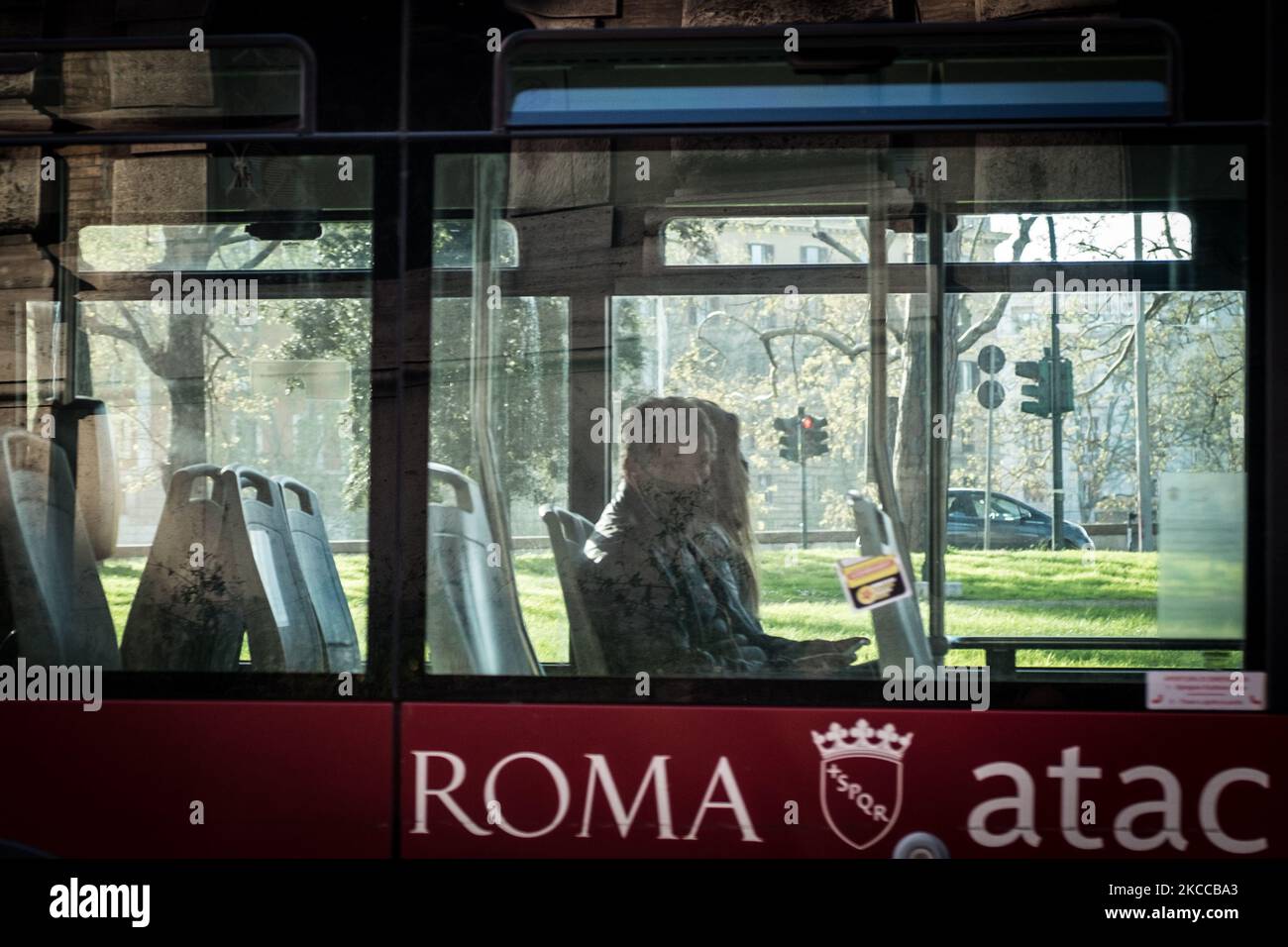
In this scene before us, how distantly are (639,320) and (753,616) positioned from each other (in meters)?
0.85

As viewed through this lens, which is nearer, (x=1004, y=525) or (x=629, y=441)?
(x=1004, y=525)

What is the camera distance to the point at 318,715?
3.12 m

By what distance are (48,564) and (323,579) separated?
79cm

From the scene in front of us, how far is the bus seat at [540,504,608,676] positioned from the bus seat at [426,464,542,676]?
123 mm

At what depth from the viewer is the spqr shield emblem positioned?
118 inches

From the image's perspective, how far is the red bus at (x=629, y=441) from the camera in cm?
301

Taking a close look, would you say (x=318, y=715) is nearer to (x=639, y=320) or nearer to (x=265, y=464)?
(x=265, y=464)

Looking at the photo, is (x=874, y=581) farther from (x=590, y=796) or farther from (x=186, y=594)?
(x=186, y=594)

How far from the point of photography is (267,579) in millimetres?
3238

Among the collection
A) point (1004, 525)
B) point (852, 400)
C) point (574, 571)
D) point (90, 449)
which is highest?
point (852, 400)

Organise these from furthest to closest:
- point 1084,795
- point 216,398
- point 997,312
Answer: point 216,398
point 997,312
point 1084,795
